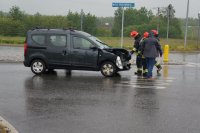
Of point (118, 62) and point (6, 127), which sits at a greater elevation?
point (118, 62)

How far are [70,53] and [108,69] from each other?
4.87 feet

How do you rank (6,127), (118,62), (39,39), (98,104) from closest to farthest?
(6,127), (98,104), (118,62), (39,39)

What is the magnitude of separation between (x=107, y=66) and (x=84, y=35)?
1400mm

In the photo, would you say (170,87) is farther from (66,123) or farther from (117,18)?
Result: (117,18)

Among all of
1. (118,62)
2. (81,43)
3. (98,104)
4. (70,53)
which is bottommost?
(98,104)

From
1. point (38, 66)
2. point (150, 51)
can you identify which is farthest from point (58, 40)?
point (150, 51)

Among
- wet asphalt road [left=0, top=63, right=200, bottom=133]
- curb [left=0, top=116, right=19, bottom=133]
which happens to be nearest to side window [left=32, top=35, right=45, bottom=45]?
wet asphalt road [left=0, top=63, right=200, bottom=133]

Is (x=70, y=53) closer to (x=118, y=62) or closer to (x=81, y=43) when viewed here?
(x=81, y=43)

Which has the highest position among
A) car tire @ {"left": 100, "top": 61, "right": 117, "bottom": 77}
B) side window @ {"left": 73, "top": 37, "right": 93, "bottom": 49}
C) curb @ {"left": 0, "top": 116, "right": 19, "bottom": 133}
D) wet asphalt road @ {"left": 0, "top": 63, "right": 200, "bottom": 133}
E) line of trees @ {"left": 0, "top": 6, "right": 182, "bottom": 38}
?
line of trees @ {"left": 0, "top": 6, "right": 182, "bottom": 38}

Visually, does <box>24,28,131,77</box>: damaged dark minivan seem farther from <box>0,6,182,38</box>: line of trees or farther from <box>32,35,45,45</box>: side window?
<box>0,6,182,38</box>: line of trees

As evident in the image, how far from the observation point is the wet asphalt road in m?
7.66

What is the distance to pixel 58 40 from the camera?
15.6 m

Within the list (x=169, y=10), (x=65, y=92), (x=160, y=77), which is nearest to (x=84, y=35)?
(x=160, y=77)

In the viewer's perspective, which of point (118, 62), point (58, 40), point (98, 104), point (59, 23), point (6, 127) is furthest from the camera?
point (59, 23)
